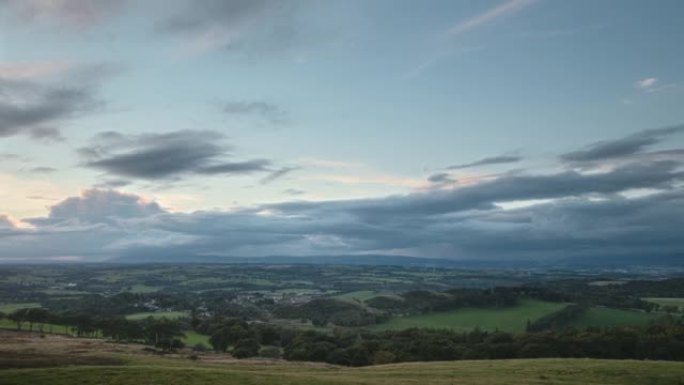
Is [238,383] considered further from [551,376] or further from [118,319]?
[118,319]

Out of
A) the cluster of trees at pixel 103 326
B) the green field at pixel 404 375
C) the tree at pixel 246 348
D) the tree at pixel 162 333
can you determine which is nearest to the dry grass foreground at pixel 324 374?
the green field at pixel 404 375

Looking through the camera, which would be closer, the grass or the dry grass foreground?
the dry grass foreground

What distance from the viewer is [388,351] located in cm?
11650

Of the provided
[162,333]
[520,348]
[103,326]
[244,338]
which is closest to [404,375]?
[520,348]

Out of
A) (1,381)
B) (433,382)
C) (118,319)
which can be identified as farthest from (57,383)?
(118,319)

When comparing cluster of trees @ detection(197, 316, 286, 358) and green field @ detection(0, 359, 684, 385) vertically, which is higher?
green field @ detection(0, 359, 684, 385)

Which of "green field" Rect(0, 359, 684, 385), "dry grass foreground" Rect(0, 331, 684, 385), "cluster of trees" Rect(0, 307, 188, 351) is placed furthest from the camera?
"cluster of trees" Rect(0, 307, 188, 351)

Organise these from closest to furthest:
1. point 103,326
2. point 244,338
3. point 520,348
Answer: point 520,348
point 244,338
point 103,326

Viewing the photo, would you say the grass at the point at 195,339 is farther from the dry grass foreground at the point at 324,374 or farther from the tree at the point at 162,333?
the dry grass foreground at the point at 324,374

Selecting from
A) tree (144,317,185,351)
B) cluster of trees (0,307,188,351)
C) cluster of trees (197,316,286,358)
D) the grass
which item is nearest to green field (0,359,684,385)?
cluster of trees (197,316,286,358)

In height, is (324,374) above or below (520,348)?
above

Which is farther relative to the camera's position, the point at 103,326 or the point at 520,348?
the point at 103,326

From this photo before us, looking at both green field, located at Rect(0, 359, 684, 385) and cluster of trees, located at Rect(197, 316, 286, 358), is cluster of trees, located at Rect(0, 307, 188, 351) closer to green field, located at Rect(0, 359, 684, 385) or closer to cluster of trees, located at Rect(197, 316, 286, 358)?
cluster of trees, located at Rect(197, 316, 286, 358)

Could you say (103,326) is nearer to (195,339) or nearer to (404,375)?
(195,339)
